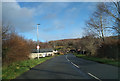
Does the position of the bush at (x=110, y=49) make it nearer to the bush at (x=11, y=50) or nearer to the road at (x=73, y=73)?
the road at (x=73, y=73)

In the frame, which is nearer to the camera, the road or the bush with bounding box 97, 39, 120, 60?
the road

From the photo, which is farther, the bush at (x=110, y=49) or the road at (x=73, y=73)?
the bush at (x=110, y=49)

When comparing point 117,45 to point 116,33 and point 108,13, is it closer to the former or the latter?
point 116,33

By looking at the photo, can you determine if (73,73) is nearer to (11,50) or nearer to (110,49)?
(11,50)

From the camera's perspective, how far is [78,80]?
285 inches

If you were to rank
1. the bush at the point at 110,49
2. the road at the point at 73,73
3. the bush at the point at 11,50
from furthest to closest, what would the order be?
the bush at the point at 110,49 → the bush at the point at 11,50 → the road at the point at 73,73

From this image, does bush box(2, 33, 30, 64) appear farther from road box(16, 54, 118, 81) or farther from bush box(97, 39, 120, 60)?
bush box(97, 39, 120, 60)

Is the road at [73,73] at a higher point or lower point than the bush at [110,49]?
lower

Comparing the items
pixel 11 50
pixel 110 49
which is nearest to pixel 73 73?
pixel 11 50

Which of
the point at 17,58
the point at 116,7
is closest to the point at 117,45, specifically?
the point at 116,7

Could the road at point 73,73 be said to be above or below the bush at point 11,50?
below

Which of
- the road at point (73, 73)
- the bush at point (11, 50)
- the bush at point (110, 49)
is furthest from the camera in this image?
the bush at point (110, 49)

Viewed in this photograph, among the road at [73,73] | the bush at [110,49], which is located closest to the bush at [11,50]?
the road at [73,73]

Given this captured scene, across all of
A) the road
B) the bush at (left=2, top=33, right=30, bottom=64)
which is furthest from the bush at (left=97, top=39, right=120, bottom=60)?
the bush at (left=2, top=33, right=30, bottom=64)
